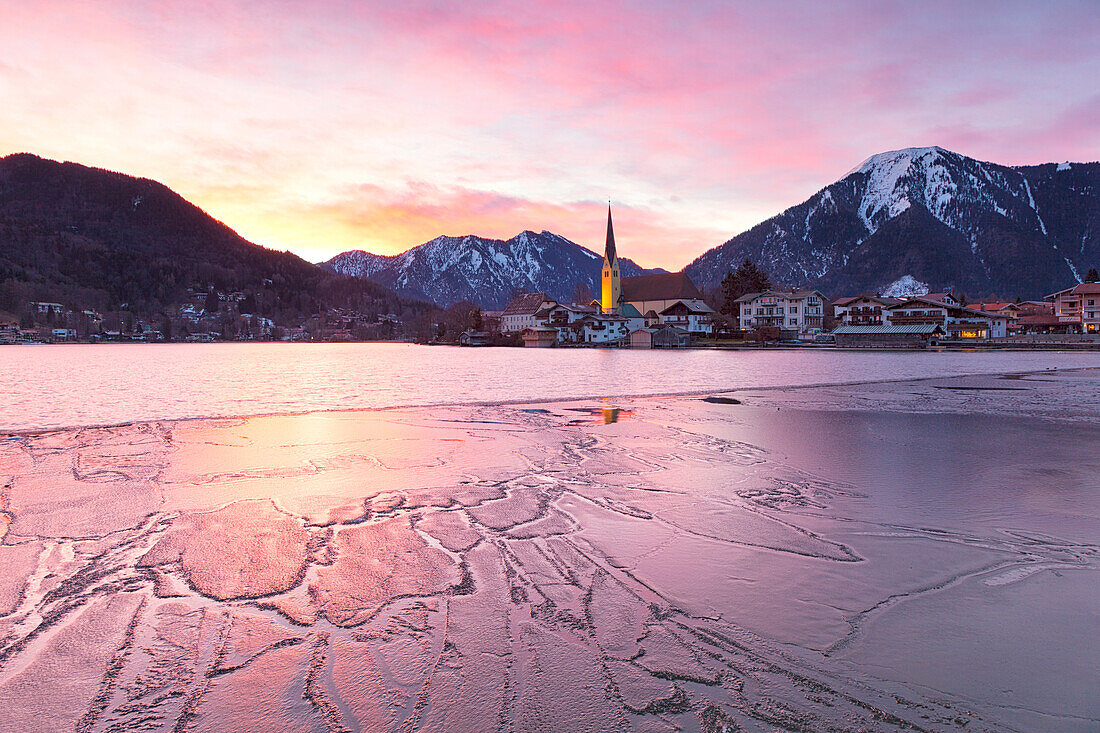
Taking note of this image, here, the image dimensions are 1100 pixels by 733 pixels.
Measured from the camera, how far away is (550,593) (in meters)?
4.54

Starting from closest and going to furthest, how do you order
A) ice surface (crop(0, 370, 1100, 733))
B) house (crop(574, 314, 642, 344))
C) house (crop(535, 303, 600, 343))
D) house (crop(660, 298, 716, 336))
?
ice surface (crop(0, 370, 1100, 733)) < house (crop(660, 298, 716, 336)) < house (crop(574, 314, 642, 344)) < house (crop(535, 303, 600, 343))

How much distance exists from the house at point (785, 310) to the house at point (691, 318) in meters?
9.88

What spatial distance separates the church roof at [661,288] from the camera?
138250mm

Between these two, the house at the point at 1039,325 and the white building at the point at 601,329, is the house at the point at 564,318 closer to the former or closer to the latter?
the white building at the point at 601,329

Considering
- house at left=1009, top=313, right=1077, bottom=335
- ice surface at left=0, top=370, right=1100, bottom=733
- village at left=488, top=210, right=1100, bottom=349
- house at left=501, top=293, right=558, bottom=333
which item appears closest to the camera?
ice surface at left=0, top=370, right=1100, bottom=733

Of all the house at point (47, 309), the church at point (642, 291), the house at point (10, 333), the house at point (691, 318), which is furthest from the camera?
the house at point (47, 309)

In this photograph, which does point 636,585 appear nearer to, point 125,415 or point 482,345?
point 125,415

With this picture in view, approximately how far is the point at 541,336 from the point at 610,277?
99.3 ft

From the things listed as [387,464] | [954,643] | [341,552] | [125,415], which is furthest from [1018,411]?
[125,415]

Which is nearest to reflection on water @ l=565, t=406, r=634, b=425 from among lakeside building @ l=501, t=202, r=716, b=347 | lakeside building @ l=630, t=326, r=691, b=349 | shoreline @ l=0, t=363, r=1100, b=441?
shoreline @ l=0, t=363, r=1100, b=441

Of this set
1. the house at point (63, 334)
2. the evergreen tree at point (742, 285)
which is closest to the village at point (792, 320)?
the evergreen tree at point (742, 285)

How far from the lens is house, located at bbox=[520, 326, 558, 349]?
11788 centimetres

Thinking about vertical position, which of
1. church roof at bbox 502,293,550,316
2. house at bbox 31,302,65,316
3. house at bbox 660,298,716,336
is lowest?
house at bbox 660,298,716,336

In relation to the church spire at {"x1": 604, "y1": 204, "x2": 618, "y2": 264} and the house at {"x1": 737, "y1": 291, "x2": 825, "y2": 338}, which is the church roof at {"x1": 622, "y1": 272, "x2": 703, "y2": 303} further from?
the house at {"x1": 737, "y1": 291, "x2": 825, "y2": 338}
